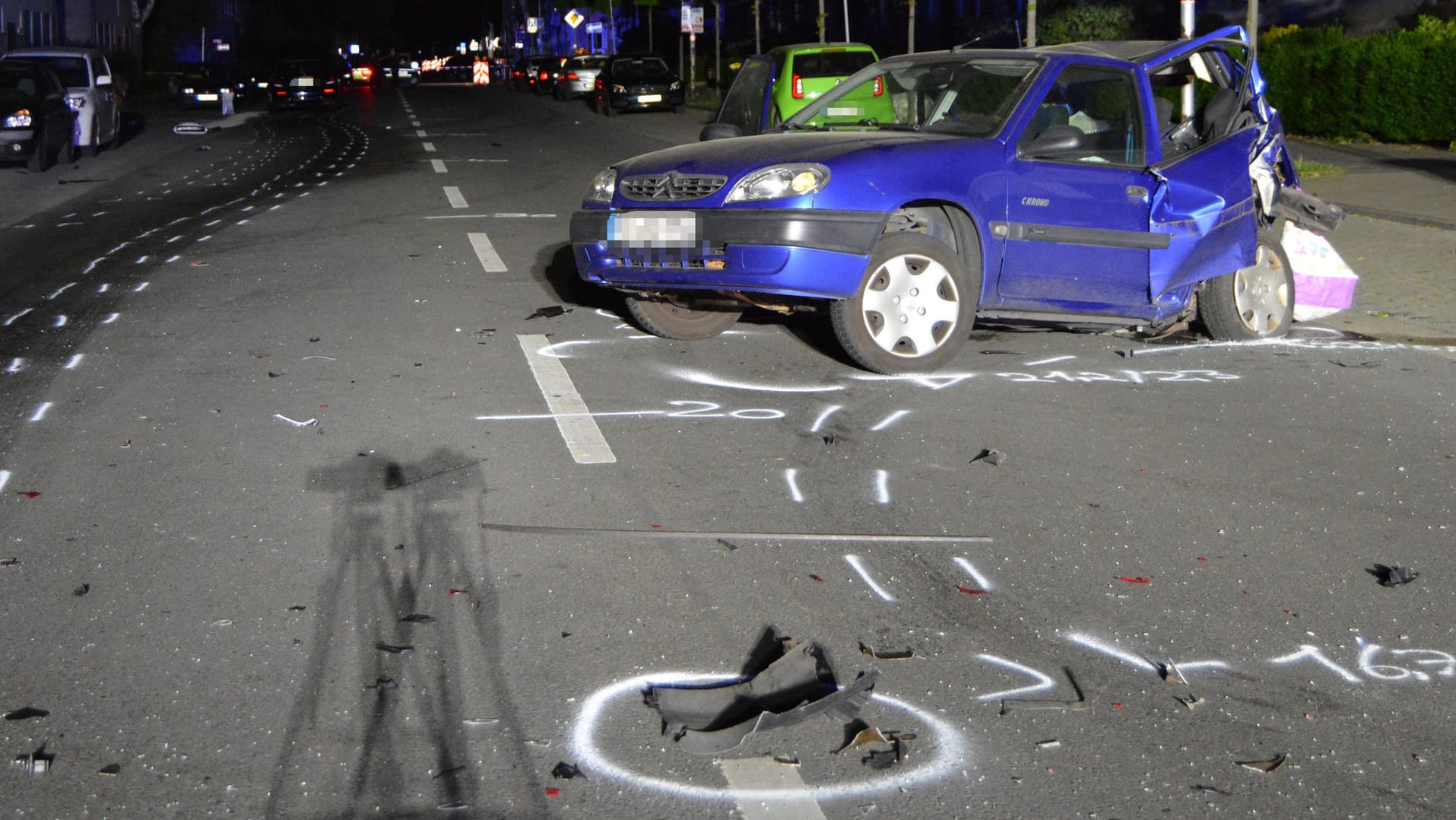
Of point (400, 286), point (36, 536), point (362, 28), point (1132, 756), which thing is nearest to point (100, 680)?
point (36, 536)

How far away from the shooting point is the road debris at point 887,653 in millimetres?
4023

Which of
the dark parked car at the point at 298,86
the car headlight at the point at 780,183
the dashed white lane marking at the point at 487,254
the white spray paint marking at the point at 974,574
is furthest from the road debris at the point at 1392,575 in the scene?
the dark parked car at the point at 298,86

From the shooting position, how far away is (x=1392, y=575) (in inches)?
186

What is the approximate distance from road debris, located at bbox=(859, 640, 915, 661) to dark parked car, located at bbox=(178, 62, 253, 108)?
42.6 metres

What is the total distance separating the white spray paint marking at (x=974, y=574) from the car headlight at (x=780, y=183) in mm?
2742

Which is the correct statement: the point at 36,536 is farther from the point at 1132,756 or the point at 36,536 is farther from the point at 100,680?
the point at 1132,756

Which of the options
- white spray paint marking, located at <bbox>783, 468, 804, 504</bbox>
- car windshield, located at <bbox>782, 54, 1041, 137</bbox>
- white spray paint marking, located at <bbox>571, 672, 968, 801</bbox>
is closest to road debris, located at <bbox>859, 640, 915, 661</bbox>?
white spray paint marking, located at <bbox>571, 672, 968, 801</bbox>

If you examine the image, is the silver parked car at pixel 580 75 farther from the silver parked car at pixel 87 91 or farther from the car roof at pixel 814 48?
the car roof at pixel 814 48

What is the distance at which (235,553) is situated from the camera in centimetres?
483

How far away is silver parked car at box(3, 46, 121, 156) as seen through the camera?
23.6 m

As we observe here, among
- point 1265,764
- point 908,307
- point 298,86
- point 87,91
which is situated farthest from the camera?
point 298,86

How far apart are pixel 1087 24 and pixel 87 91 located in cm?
1980

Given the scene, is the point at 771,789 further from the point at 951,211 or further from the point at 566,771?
the point at 951,211

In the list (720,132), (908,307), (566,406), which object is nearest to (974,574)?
(566,406)
